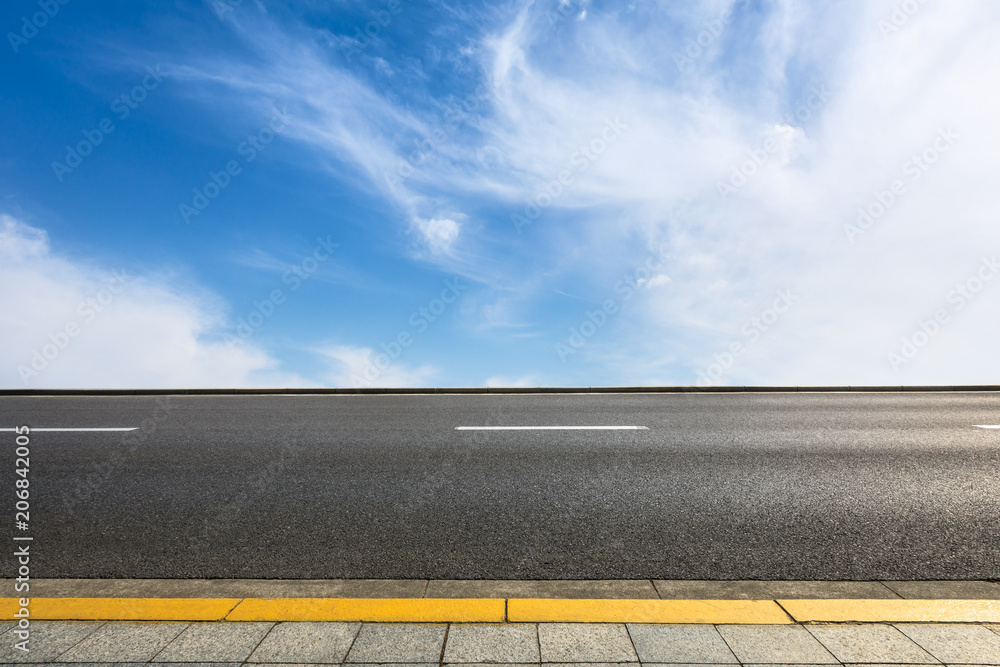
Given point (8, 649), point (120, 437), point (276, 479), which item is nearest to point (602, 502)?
point (276, 479)

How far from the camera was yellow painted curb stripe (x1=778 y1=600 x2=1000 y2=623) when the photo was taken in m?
2.30

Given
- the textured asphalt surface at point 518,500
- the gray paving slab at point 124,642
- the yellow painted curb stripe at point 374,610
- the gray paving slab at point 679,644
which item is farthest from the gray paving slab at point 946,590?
the gray paving slab at point 124,642

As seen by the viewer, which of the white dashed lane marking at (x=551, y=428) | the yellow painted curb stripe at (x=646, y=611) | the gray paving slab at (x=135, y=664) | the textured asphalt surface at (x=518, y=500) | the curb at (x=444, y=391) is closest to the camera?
the gray paving slab at (x=135, y=664)

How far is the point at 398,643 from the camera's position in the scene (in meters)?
2.08

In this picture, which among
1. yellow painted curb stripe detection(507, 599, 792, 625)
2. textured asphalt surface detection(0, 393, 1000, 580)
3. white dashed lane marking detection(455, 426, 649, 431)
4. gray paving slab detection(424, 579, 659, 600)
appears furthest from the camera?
white dashed lane marking detection(455, 426, 649, 431)

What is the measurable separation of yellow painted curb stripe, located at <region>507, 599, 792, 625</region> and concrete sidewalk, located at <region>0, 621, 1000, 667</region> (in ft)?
0.22

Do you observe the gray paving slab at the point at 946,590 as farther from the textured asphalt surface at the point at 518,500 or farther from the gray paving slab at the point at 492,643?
the gray paving slab at the point at 492,643

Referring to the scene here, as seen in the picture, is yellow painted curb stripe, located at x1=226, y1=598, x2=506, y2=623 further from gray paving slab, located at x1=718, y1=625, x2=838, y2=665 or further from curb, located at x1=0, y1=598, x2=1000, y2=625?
gray paving slab, located at x1=718, y1=625, x2=838, y2=665

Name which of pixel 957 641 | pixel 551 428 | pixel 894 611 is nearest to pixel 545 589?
pixel 894 611

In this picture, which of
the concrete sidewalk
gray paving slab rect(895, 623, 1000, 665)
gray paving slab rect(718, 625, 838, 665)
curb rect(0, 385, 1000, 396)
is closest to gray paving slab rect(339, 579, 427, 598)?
the concrete sidewalk

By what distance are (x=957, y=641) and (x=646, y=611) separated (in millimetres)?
1241

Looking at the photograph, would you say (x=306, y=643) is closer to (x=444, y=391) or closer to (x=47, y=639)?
(x=47, y=639)

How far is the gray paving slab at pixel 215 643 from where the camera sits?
203cm

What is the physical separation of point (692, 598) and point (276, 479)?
3644mm
